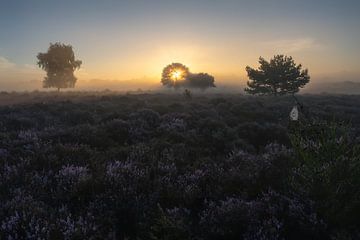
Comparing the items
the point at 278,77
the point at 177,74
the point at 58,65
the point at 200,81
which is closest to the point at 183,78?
the point at 177,74

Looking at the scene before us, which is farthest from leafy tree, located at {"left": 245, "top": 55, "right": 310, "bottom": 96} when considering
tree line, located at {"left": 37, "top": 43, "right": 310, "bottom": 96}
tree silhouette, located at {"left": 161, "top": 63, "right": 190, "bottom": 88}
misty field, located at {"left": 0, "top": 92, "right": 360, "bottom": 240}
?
tree silhouette, located at {"left": 161, "top": 63, "right": 190, "bottom": 88}

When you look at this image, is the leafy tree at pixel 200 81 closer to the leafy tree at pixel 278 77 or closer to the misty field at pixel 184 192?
the leafy tree at pixel 278 77

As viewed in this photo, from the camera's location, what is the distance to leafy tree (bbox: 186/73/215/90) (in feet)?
354

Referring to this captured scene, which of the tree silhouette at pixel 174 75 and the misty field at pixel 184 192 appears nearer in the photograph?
the misty field at pixel 184 192

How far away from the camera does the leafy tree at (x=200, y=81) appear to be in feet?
354

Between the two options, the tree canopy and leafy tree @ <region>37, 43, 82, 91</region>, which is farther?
the tree canopy

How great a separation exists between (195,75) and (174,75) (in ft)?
20.1

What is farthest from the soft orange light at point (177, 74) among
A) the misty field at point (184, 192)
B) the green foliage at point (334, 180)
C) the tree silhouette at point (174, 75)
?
the green foliage at point (334, 180)

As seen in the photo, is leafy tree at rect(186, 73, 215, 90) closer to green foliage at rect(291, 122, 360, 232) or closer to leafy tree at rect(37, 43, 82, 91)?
leafy tree at rect(37, 43, 82, 91)

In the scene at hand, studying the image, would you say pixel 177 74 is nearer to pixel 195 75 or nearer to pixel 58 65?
pixel 195 75

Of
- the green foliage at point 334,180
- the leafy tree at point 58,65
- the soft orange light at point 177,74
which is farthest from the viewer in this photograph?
the soft orange light at point 177,74

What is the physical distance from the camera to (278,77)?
52000 mm

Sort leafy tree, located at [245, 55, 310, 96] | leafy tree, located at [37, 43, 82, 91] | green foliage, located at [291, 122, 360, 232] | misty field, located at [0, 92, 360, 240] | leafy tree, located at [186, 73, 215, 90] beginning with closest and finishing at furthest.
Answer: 1. misty field, located at [0, 92, 360, 240]
2. green foliage, located at [291, 122, 360, 232]
3. leafy tree, located at [245, 55, 310, 96]
4. leafy tree, located at [37, 43, 82, 91]
5. leafy tree, located at [186, 73, 215, 90]

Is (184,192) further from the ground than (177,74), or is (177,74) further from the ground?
(177,74)
